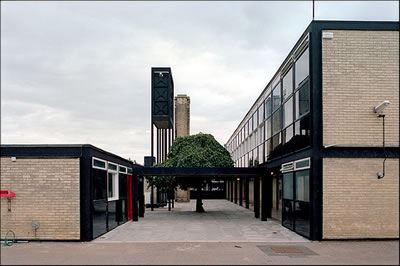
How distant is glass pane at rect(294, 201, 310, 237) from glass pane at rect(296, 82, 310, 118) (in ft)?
11.4

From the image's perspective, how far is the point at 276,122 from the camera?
21125 millimetres

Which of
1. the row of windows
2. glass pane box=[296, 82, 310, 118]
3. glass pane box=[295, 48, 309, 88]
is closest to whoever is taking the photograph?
glass pane box=[296, 82, 310, 118]

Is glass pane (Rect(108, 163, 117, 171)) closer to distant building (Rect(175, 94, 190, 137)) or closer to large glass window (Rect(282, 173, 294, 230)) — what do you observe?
large glass window (Rect(282, 173, 294, 230))

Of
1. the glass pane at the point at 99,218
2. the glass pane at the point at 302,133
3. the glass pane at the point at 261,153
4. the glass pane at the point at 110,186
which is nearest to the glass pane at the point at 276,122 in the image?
the glass pane at the point at 302,133

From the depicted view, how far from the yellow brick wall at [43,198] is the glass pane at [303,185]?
27.0 feet

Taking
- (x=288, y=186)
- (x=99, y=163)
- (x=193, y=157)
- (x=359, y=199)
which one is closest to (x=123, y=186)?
(x=99, y=163)

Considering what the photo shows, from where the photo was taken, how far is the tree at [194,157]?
87.1 ft

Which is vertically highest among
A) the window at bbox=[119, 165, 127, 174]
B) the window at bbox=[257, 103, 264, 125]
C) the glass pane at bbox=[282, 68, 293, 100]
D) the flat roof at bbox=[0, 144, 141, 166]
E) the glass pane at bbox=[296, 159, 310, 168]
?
the glass pane at bbox=[282, 68, 293, 100]

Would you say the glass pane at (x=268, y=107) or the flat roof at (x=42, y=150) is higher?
the glass pane at (x=268, y=107)

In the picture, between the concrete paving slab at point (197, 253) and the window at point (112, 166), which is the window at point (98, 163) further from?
the concrete paving slab at point (197, 253)

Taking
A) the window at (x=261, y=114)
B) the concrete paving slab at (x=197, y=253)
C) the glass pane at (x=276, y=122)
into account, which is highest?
the window at (x=261, y=114)

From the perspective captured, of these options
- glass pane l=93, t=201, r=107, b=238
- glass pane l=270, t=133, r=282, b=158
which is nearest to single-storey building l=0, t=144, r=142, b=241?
glass pane l=93, t=201, r=107, b=238

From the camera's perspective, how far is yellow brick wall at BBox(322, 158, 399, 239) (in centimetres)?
1408

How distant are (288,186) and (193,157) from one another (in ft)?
30.8
